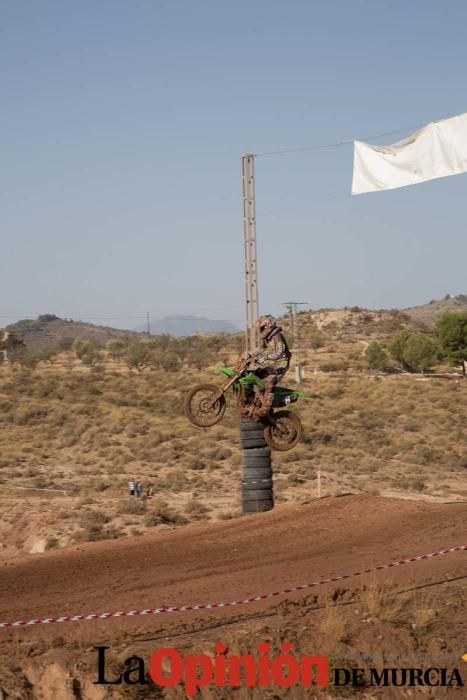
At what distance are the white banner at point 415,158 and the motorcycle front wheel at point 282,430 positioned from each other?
5.11 meters

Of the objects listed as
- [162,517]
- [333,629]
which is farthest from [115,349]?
[333,629]

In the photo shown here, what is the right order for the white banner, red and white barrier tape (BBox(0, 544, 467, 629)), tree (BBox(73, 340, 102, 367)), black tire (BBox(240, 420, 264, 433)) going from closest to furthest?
red and white barrier tape (BBox(0, 544, 467, 629)) < the white banner < black tire (BBox(240, 420, 264, 433)) < tree (BBox(73, 340, 102, 367))

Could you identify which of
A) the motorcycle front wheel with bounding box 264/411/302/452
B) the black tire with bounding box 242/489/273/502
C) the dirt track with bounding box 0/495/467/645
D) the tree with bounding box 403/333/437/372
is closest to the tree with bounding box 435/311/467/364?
the tree with bounding box 403/333/437/372

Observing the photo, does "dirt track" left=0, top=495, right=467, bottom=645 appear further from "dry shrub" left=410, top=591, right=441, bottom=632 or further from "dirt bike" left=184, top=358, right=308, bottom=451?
"dirt bike" left=184, top=358, right=308, bottom=451

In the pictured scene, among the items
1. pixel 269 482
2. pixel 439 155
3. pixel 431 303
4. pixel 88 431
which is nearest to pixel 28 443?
pixel 88 431

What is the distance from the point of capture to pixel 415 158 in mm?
14609

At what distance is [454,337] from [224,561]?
4966cm

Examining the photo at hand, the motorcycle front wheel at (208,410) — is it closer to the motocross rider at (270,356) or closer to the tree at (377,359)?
the motocross rider at (270,356)

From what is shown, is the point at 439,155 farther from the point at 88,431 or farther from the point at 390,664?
the point at 88,431

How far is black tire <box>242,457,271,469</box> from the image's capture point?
18.7 m

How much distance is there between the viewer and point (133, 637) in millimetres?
10188

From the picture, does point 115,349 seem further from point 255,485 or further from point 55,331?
point 55,331

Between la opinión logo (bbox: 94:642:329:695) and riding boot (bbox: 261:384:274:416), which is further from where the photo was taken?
riding boot (bbox: 261:384:274:416)

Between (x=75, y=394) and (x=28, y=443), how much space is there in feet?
37.4
